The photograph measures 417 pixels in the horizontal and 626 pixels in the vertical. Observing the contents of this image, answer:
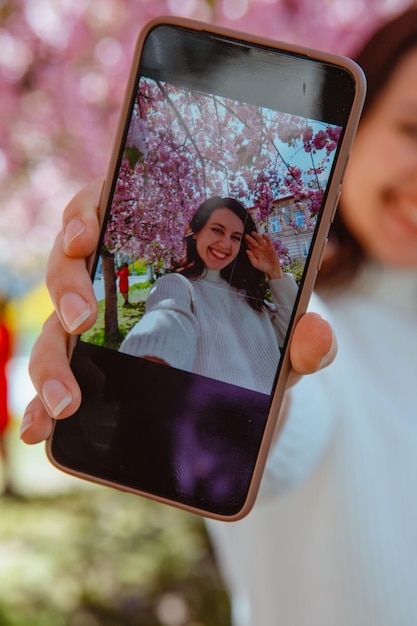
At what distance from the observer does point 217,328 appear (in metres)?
0.63

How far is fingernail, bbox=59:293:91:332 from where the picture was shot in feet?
1.98

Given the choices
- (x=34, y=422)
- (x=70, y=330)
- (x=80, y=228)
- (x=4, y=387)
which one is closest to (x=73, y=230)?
(x=80, y=228)

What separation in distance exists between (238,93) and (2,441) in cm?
219

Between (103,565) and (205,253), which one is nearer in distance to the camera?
(205,253)

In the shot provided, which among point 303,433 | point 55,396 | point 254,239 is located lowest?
point 303,433

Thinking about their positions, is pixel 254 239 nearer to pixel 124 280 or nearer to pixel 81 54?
pixel 124 280

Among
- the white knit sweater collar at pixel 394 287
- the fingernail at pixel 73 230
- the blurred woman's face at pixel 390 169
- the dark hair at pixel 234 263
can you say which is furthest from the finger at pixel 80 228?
the white knit sweater collar at pixel 394 287

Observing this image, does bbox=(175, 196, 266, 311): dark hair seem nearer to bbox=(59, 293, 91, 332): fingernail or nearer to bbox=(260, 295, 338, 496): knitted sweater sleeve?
bbox=(59, 293, 91, 332): fingernail

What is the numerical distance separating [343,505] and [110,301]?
0.63m

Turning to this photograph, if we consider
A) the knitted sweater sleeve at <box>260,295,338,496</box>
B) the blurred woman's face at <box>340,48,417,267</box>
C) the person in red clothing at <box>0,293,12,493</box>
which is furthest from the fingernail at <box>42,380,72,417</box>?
the person in red clothing at <box>0,293,12,493</box>

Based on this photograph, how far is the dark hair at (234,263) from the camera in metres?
0.62

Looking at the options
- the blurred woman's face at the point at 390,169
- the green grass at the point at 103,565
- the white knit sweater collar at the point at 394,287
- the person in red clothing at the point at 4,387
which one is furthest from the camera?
the person in red clothing at the point at 4,387

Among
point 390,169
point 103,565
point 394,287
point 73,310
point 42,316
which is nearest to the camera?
point 73,310

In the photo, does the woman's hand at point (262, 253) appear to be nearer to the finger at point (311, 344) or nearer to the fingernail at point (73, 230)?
the finger at point (311, 344)
